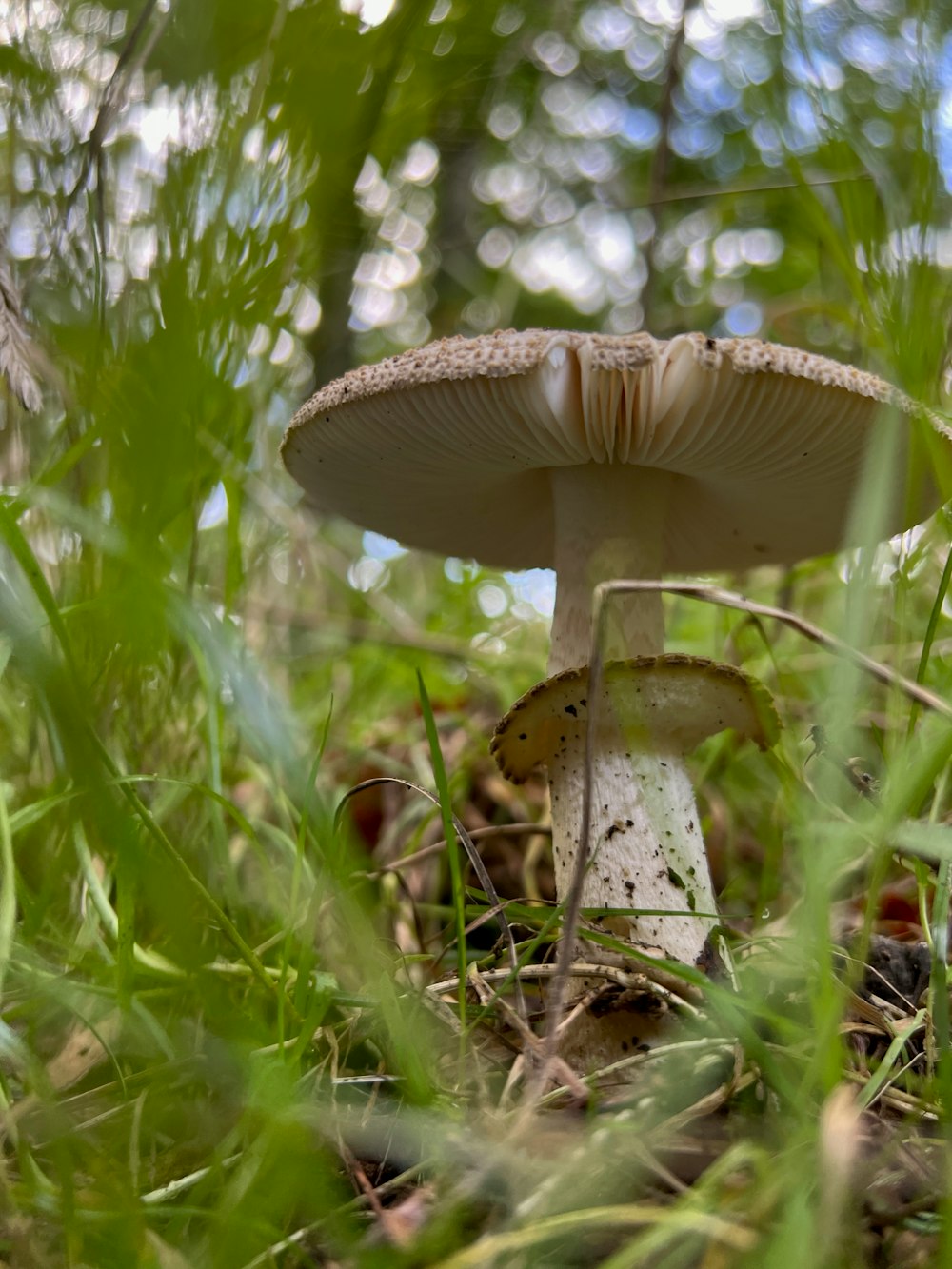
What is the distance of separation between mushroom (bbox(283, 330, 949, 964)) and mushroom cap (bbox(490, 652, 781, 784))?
42 mm

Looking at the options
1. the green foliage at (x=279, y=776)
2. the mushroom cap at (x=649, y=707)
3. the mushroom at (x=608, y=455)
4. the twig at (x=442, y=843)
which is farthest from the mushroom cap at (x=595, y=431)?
the twig at (x=442, y=843)

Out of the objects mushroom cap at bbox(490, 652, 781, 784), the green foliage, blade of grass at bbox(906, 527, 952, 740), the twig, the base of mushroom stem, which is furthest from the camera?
the twig

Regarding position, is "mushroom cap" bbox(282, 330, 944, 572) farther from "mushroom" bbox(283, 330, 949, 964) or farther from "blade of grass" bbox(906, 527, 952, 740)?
"blade of grass" bbox(906, 527, 952, 740)

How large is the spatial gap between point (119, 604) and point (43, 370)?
882 millimetres

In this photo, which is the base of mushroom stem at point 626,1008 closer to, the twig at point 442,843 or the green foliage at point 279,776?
the green foliage at point 279,776

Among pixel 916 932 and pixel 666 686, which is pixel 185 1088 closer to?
pixel 666 686

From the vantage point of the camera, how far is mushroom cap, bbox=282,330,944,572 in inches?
51.9

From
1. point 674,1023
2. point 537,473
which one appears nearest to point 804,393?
point 537,473

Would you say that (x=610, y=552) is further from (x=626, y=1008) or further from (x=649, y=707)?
(x=626, y=1008)

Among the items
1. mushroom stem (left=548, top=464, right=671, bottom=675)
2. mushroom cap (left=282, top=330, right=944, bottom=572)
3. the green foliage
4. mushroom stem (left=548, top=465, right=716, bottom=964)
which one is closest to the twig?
the green foliage

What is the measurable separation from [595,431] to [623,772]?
58cm

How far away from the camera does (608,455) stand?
161 centimetres

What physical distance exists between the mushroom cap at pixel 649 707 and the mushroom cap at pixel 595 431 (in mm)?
396

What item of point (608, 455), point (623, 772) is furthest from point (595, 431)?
point (623, 772)
